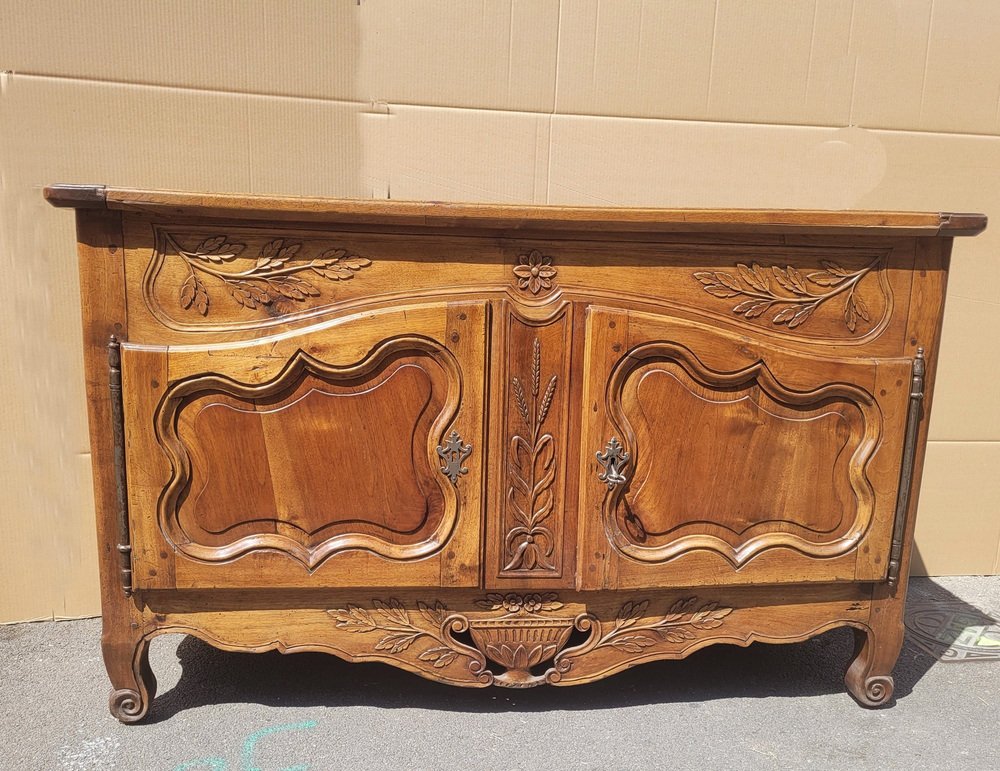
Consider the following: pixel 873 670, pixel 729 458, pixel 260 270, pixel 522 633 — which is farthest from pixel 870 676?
pixel 260 270

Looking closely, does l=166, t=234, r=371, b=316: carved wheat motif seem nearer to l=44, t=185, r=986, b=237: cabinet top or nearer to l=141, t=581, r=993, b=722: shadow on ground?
l=44, t=185, r=986, b=237: cabinet top

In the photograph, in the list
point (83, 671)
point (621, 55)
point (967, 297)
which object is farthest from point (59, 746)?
point (967, 297)

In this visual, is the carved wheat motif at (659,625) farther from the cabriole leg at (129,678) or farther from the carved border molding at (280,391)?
the cabriole leg at (129,678)

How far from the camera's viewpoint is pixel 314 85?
2.01 meters

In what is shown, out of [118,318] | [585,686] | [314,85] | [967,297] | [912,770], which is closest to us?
[118,318]

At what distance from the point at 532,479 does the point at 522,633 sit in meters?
0.35

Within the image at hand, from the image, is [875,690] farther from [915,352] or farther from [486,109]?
[486,109]

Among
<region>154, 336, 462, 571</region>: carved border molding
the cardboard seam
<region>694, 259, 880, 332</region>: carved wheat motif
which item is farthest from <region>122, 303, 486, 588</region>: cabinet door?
the cardboard seam

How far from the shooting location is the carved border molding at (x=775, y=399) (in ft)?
4.91

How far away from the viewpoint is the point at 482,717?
1.67m

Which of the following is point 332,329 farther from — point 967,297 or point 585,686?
point 967,297

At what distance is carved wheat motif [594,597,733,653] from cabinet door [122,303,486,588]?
352 mm

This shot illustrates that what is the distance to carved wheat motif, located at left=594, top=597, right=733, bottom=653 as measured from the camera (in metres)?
1.62

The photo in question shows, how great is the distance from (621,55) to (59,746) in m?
2.21
